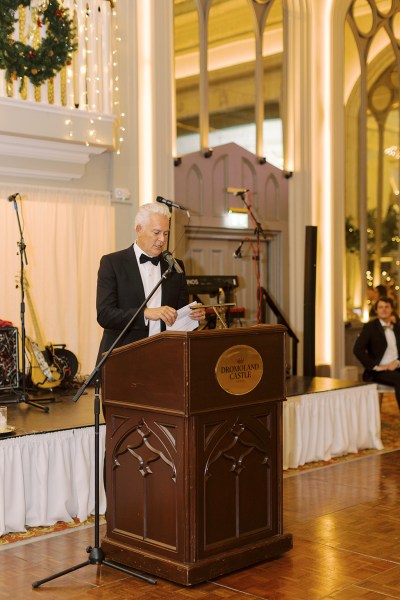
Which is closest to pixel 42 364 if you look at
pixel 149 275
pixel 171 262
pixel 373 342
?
pixel 149 275

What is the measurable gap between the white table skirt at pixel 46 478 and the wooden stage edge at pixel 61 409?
0.07 metres

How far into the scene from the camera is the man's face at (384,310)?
7957mm

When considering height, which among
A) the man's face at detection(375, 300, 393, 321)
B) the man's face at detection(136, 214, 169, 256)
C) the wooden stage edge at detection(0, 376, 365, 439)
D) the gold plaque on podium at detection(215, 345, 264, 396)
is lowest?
the wooden stage edge at detection(0, 376, 365, 439)

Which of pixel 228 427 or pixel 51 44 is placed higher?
pixel 51 44

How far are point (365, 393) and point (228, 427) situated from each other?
3502 millimetres

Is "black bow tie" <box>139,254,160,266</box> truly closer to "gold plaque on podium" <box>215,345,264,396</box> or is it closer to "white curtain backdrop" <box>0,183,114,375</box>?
"gold plaque on podium" <box>215,345,264,396</box>

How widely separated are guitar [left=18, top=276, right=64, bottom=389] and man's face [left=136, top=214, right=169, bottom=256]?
9.82ft

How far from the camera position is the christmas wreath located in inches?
264

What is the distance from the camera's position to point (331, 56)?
10.1 m

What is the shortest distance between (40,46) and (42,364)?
2.61 meters

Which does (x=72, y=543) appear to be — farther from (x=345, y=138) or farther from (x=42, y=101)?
(x=345, y=138)

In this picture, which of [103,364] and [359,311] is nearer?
[103,364]

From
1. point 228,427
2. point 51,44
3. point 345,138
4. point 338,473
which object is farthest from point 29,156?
point 345,138

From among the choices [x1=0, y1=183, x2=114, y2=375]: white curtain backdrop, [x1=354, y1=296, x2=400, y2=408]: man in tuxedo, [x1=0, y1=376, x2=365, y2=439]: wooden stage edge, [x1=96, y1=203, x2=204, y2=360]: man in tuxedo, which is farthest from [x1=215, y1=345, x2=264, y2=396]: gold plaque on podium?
[x1=354, y1=296, x2=400, y2=408]: man in tuxedo
